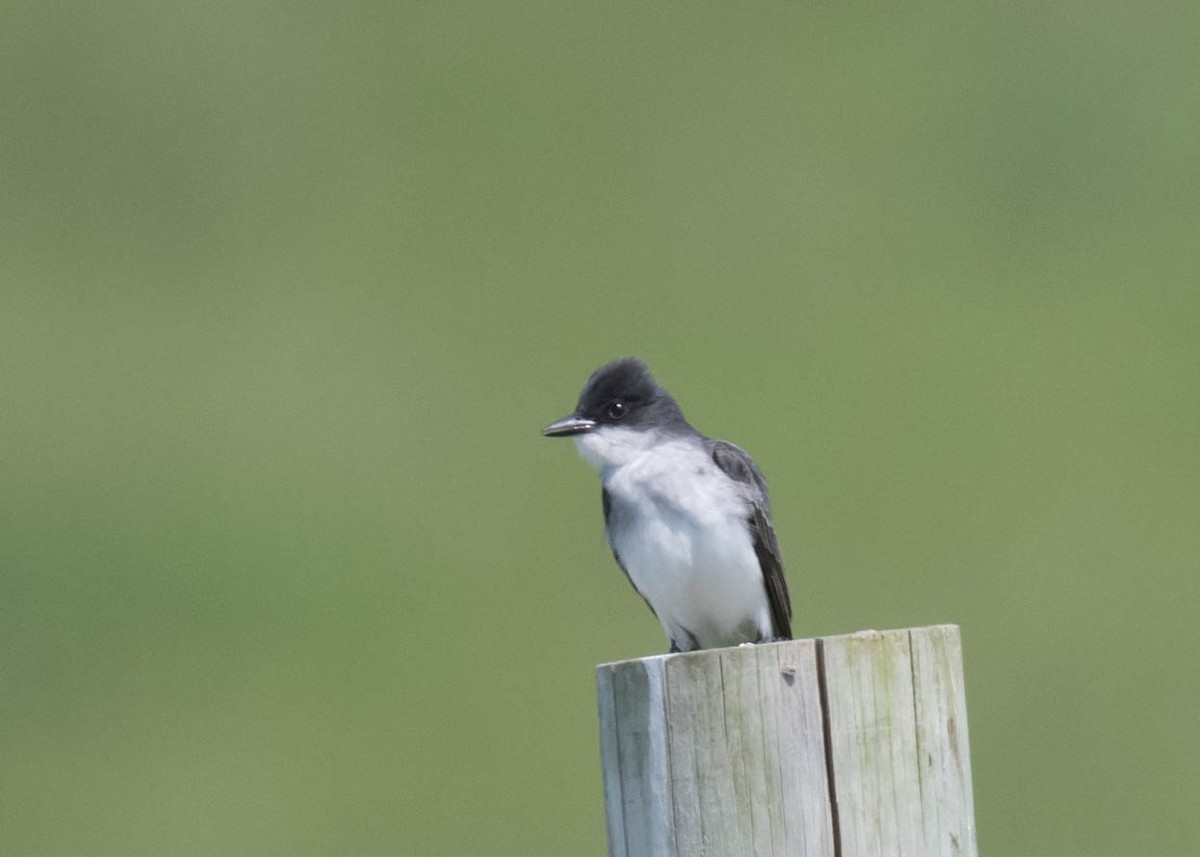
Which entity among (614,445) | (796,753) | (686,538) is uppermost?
(614,445)

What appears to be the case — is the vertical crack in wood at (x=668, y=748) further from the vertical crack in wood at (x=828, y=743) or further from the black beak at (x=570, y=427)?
the black beak at (x=570, y=427)

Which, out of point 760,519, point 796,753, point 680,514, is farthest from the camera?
point 760,519

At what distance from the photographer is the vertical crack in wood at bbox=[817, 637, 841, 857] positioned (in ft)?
11.4

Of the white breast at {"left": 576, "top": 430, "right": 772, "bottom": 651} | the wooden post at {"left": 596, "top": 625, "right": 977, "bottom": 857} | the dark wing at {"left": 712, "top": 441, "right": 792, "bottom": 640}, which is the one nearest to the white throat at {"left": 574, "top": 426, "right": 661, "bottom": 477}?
the white breast at {"left": 576, "top": 430, "right": 772, "bottom": 651}

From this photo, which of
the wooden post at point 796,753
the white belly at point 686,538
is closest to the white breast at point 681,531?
the white belly at point 686,538

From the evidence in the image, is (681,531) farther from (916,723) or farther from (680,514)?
(916,723)

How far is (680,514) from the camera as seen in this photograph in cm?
594

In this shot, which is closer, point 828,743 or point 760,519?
point 828,743

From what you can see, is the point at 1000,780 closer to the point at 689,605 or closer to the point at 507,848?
the point at 507,848

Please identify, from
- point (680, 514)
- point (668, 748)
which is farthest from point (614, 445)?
point (668, 748)

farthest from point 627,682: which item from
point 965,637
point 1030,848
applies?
point 965,637

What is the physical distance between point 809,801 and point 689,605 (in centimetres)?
259

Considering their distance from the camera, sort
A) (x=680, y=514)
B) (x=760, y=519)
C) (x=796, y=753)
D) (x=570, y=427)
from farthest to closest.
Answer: (x=570, y=427)
(x=760, y=519)
(x=680, y=514)
(x=796, y=753)

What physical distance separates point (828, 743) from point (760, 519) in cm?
255
